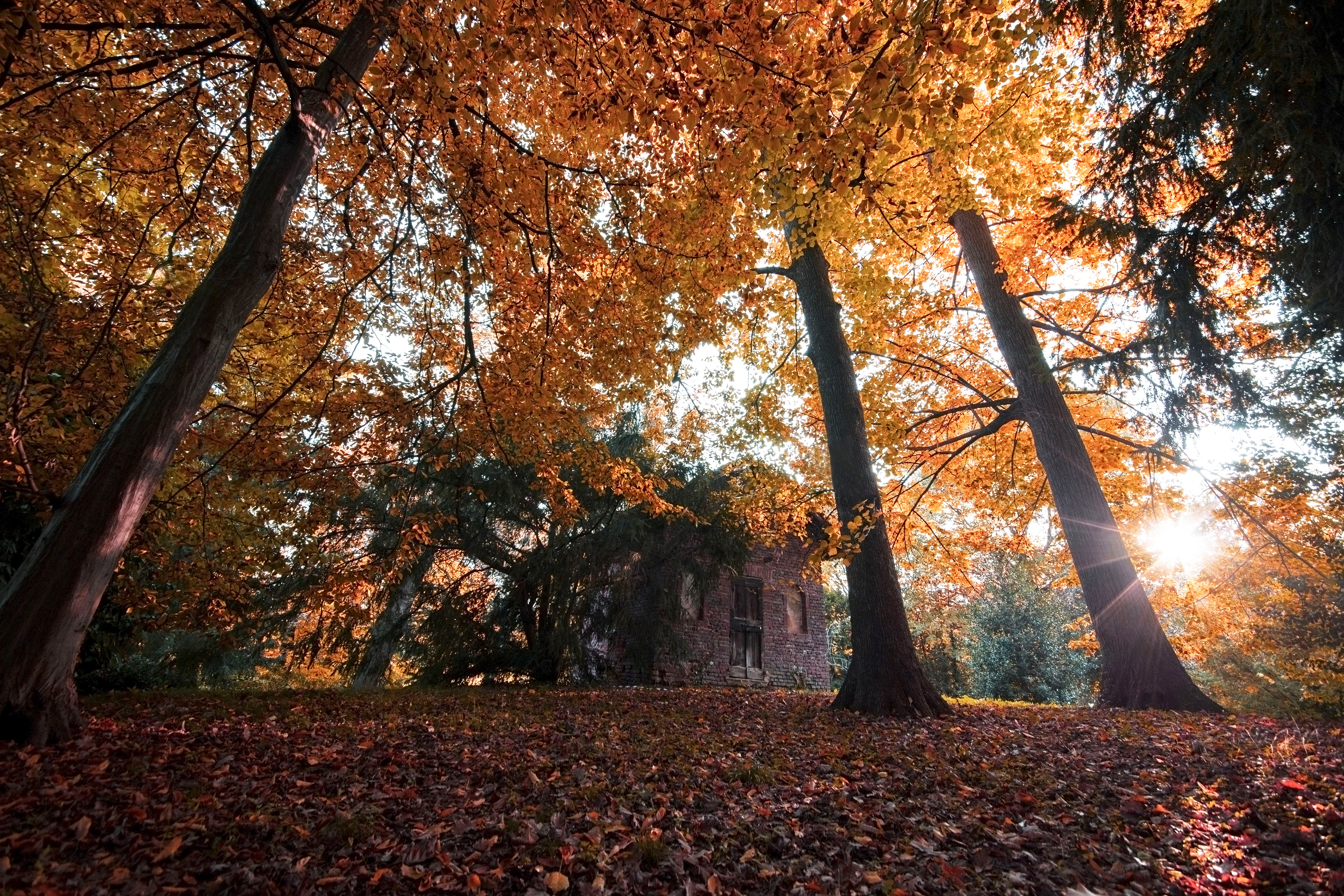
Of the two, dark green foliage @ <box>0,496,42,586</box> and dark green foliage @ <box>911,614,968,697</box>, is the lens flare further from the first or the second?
dark green foliage @ <box>0,496,42,586</box>

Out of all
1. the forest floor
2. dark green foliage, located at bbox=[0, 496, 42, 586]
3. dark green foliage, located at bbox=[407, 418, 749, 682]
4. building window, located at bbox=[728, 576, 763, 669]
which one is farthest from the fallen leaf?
building window, located at bbox=[728, 576, 763, 669]

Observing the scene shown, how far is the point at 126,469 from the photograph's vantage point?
352cm

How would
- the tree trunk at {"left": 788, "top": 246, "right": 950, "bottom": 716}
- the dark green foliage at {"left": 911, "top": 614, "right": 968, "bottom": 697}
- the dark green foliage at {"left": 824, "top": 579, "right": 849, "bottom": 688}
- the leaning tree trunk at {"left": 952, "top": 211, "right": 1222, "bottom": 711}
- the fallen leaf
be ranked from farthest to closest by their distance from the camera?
the dark green foliage at {"left": 824, "top": 579, "right": 849, "bottom": 688} → the dark green foliage at {"left": 911, "top": 614, "right": 968, "bottom": 697} → the leaning tree trunk at {"left": 952, "top": 211, "right": 1222, "bottom": 711} → the tree trunk at {"left": 788, "top": 246, "right": 950, "bottom": 716} → the fallen leaf

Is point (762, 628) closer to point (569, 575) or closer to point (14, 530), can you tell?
point (569, 575)

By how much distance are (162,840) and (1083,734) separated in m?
6.60

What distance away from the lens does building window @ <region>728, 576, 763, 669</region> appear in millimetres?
14539

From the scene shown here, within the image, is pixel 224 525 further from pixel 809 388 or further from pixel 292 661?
pixel 809 388

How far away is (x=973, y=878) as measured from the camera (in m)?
2.44

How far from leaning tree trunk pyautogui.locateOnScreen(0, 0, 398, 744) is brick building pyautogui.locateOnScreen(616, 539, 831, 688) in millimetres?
10008

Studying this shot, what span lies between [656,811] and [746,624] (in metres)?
12.2

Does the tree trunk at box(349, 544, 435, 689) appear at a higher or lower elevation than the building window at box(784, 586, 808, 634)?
lower

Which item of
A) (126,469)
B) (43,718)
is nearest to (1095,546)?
(126,469)

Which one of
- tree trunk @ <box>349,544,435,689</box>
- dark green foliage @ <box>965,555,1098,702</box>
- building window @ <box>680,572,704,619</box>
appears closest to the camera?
tree trunk @ <box>349,544,435,689</box>

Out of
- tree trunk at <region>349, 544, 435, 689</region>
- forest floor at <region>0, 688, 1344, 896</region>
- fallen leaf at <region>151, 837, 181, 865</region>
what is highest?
tree trunk at <region>349, 544, 435, 689</region>
